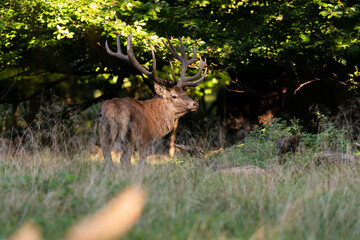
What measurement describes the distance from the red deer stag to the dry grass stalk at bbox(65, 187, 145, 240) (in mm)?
1987

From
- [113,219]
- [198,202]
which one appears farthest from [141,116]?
[113,219]

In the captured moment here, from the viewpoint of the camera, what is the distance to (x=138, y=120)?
838 cm

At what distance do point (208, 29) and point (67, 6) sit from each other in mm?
3036

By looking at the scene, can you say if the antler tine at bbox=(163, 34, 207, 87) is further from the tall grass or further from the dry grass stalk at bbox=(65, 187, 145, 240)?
the dry grass stalk at bbox=(65, 187, 145, 240)

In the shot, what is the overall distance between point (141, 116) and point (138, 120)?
0.60ft

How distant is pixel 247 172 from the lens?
6.50 meters

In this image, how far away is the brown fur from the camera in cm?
776

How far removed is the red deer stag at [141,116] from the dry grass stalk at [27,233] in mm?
2616

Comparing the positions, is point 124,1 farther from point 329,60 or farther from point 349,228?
point 349,228

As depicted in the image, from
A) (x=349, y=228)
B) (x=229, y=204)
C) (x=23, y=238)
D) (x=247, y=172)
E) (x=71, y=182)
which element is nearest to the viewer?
(x=23, y=238)

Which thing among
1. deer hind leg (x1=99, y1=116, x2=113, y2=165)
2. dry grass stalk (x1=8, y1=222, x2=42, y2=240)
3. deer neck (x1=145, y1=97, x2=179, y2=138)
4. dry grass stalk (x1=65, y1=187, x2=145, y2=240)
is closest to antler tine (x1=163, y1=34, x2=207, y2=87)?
deer neck (x1=145, y1=97, x2=179, y2=138)

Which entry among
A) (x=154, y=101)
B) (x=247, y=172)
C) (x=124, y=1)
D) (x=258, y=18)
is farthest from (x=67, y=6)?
(x=247, y=172)

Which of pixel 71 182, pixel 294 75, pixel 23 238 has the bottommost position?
pixel 294 75

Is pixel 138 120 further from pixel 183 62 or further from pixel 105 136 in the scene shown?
Result: pixel 183 62
